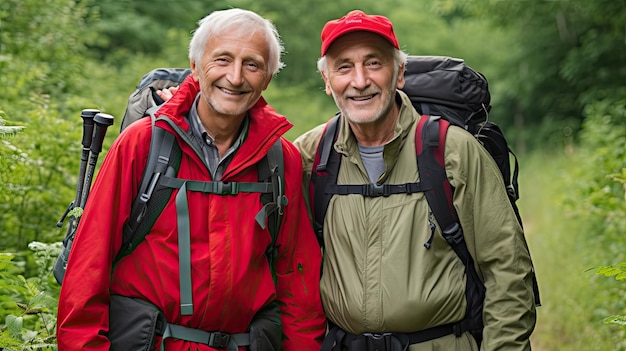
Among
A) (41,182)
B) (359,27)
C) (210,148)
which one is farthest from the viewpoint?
(41,182)

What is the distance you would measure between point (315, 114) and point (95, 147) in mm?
17924

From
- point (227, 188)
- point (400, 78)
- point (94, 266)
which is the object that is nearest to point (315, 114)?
point (400, 78)

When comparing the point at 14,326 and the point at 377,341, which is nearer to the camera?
the point at 14,326

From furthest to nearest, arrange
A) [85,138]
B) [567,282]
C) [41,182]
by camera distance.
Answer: [567,282], [41,182], [85,138]

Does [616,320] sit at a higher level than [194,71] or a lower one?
lower

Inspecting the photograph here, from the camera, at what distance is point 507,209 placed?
3850mm

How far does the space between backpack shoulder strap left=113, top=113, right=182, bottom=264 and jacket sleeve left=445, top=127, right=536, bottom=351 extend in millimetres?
1344

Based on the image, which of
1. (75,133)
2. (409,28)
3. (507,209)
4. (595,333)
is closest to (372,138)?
(507,209)

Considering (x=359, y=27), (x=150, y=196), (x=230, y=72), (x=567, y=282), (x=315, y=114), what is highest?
(x=315, y=114)

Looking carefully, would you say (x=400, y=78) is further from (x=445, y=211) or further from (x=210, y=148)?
(x=210, y=148)

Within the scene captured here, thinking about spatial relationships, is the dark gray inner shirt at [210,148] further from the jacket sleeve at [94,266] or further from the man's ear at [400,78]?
the man's ear at [400,78]

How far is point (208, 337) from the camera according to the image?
3.62 metres

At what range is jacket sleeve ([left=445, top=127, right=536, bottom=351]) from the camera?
3.83 meters

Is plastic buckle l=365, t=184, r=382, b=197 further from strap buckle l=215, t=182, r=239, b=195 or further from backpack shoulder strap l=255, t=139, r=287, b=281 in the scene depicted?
strap buckle l=215, t=182, r=239, b=195
